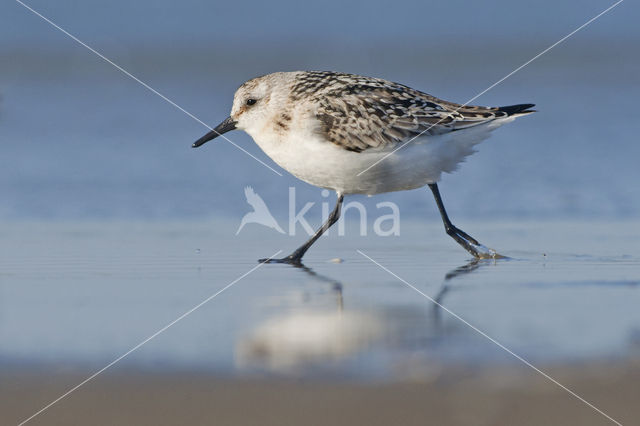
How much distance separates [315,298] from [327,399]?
203 centimetres

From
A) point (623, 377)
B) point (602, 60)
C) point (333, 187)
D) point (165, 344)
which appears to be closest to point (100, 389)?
point (165, 344)

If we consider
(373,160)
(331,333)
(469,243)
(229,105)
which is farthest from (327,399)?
(229,105)

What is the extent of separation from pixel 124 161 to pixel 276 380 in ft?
23.3

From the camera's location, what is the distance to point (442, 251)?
24.5 feet

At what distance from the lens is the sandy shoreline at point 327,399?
3.50 m

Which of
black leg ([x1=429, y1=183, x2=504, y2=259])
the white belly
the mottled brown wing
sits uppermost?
the mottled brown wing

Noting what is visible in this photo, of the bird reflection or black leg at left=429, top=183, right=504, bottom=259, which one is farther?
black leg at left=429, top=183, right=504, bottom=259

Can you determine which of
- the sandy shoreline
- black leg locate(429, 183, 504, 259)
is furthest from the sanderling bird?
the sandy shoreline

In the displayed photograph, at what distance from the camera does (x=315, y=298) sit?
224 inches

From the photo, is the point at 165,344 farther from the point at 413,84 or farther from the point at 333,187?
the point at 413,84

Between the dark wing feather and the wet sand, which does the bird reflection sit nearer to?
the wet sand

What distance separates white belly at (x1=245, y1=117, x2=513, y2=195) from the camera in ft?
23.2

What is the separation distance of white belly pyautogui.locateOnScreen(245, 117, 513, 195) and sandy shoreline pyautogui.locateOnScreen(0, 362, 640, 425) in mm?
3295

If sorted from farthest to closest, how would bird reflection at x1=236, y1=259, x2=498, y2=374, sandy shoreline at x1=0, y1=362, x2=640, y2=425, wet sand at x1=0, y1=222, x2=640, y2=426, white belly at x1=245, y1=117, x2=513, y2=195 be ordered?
white belly at x1=245, y1=117, x2=513, y2=195 → bird reflection at x1=236, y1=259, x2=498, y2=374 → wet sand at x1=0, y1=222, x2=640, y2=426 → sandy shoreline at x1=0, y1=362, x2=640, y2=425
